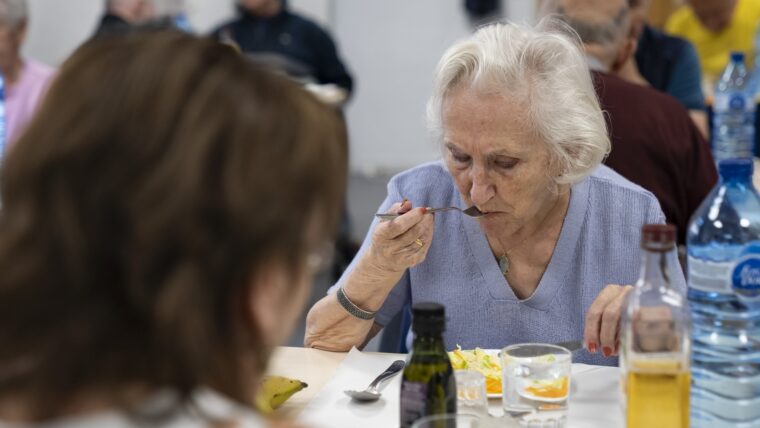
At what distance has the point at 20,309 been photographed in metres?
0.81

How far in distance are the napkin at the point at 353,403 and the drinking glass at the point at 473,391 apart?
11 centimetres

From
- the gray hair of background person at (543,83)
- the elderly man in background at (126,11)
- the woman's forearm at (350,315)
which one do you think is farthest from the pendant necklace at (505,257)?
the elderly man in background at (126,11)

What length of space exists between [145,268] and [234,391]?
0.17 metres

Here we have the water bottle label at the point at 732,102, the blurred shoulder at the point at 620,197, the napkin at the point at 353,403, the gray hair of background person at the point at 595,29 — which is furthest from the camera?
the water bottle label at the point at 732,102

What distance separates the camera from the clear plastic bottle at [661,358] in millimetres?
1341

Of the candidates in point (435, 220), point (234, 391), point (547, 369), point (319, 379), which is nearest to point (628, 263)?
point (435, 220)

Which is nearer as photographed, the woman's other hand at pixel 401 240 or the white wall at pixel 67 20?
the woman's other hand at pixel 401 240

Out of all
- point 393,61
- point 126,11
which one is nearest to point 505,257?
point 126,11

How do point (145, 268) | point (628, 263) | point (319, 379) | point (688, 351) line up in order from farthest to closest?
point (628, 263) < point (319, 379) < point (688, 351) < point (145, 268)

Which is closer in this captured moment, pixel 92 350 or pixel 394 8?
pixel 92 350

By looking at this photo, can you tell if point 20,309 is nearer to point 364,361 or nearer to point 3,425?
point 3,425

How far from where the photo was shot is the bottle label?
4.44 ft

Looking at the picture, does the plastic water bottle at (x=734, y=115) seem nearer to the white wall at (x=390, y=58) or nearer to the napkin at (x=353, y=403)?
the white wall at (x=390, y=58)

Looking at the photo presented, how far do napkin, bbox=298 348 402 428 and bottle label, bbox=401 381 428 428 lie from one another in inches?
5.1
